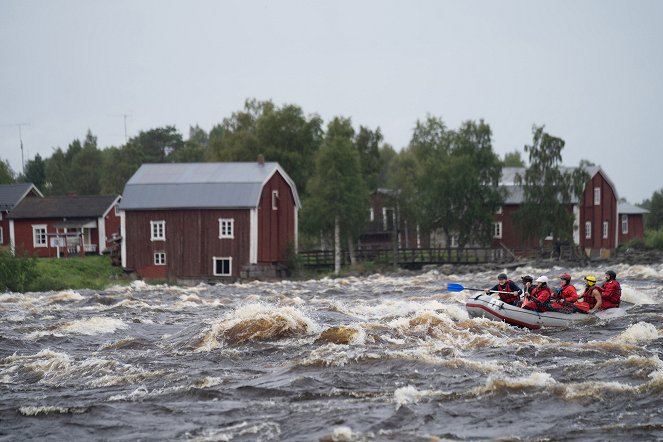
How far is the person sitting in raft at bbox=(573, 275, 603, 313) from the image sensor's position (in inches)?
832

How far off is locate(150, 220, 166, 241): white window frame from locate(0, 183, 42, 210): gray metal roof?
13761 mm

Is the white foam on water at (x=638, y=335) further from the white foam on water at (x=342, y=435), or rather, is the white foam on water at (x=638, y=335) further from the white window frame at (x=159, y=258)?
the white window frame at (x=159, y=258)

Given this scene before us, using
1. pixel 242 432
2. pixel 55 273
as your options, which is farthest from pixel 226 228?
pixel 242 432

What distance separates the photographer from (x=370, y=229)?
2537 inches

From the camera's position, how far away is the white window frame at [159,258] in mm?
45684

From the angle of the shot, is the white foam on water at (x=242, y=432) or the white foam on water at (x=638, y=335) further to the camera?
the white foam on water at (x=638, y=335)

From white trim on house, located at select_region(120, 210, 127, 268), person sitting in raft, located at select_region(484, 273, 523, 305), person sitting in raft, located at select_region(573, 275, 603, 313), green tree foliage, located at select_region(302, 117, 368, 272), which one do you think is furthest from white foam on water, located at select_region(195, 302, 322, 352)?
green tree foliage, located at select_region(302, 117, 368, 272)

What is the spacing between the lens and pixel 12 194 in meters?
57.1

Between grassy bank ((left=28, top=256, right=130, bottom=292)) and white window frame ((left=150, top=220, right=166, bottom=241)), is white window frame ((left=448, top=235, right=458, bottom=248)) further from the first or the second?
grassy bank ((left=28, top=256, right=130, bottom=292))

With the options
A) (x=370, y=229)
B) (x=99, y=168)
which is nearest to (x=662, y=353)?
(x=370, y=229)

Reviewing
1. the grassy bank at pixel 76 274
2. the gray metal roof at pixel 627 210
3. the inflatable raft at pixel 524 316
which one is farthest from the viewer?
the gray metal roof at pixel 627 210

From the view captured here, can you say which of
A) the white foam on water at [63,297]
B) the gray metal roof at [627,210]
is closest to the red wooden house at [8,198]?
the white foam on water at [63,297]

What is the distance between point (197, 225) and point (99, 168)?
55.3m

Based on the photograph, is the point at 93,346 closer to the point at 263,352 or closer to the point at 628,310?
the point at 263,352
